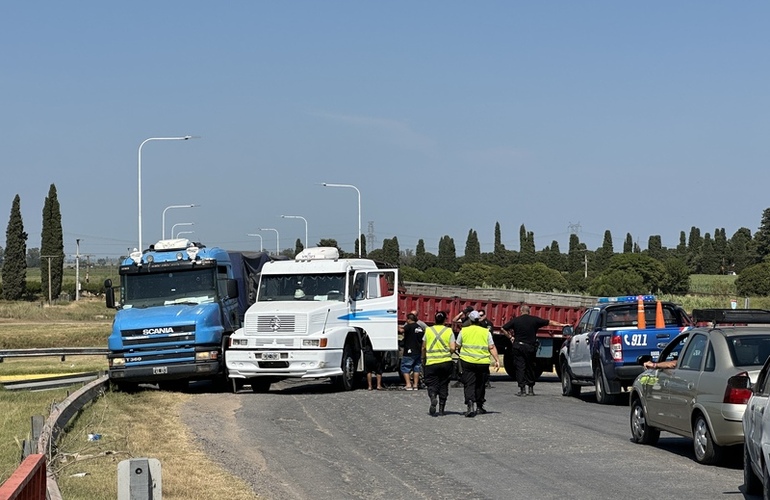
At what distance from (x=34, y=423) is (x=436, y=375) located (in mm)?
9360

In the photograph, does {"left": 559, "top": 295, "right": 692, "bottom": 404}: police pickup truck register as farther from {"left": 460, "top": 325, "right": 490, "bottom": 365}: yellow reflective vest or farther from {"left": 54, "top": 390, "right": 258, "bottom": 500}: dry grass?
{"left": 54, "top": 390, "right": 258, "bottom": 500}: dry grass

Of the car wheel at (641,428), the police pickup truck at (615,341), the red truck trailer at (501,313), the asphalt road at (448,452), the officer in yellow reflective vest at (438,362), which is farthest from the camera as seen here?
the red truck trailer at (501,313)

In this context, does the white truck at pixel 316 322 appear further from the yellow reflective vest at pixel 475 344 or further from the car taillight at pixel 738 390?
the car taillight at pixel 738 390

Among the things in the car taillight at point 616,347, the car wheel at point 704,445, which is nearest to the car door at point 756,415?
the car wheel at point 704,445

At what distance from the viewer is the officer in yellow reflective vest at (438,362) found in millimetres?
20797

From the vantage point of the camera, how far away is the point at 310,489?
12.7 meters

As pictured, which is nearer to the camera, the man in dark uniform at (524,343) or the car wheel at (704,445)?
the car wheel at (704,445)

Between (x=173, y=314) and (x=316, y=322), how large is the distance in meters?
3.23

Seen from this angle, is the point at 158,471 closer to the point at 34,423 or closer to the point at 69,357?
the point at 34,423

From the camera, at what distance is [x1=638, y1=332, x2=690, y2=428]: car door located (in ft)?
48.6

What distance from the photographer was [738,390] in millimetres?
12828

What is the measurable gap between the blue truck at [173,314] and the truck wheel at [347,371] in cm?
274

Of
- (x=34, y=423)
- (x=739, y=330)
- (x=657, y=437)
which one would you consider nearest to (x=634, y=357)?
(x=657, y=437)

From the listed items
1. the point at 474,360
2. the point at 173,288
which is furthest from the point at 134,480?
the point at 173,288
